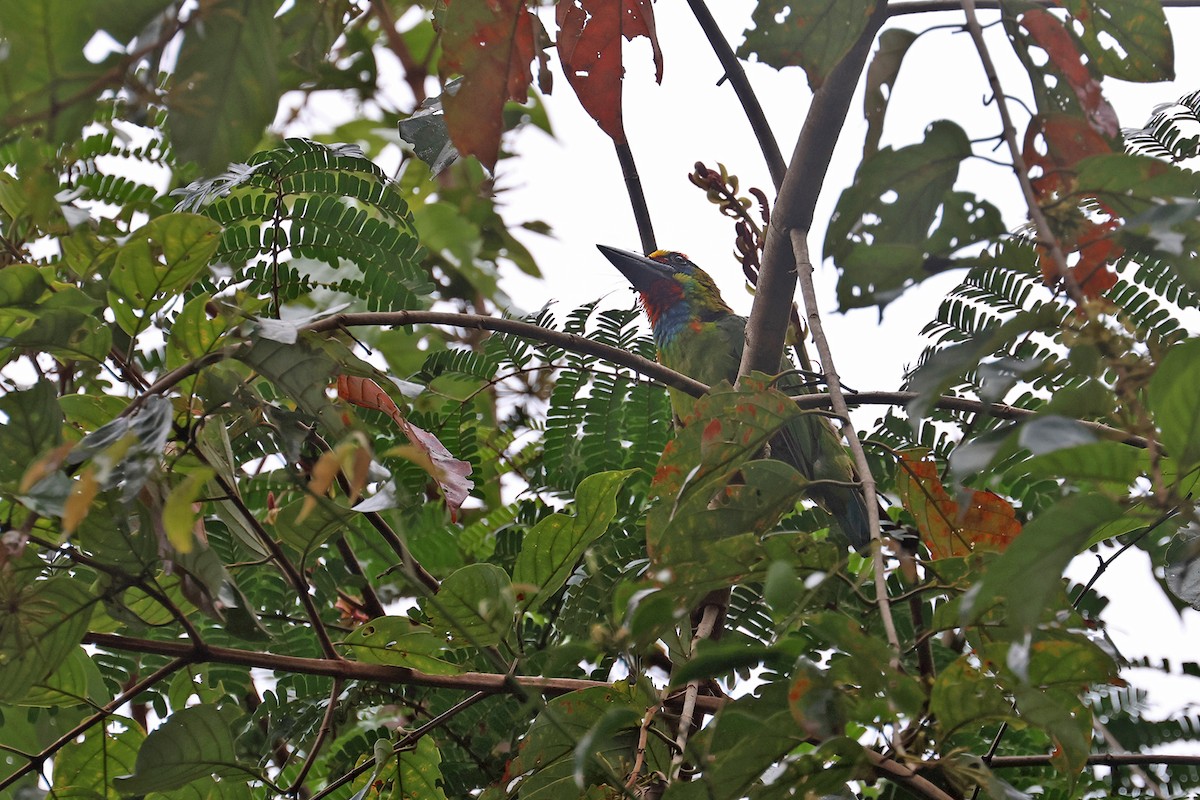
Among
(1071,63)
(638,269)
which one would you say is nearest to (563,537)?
(1071,63)

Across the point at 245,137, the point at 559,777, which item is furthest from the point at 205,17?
the point at 559,777

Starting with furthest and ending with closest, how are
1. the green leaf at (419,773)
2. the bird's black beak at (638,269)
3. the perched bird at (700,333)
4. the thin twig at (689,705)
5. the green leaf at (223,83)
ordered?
the bird's black beak at (638,269) < the perched bird at (700,333) < the green leaf at (419,773) < the thin twig at (689,705) < the green leaf at (223,83)

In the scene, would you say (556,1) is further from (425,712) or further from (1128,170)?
(425,712)

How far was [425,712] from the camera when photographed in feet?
6.21

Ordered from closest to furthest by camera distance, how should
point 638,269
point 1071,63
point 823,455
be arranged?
→ point 1071,63 < point 823,455 < point 638,269

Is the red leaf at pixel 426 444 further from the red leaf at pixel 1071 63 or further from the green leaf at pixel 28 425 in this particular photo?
the red leaf at pixel 1071 63

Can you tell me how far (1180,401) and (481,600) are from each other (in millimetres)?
850

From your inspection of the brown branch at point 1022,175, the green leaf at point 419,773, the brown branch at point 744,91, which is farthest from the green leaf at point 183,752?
the brown branch at point 744,91

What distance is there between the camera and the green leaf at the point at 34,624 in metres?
1.23

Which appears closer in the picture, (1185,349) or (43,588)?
(1185,349)

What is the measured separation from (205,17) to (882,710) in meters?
0.81

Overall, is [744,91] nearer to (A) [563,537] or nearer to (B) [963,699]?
(A) [563,537]

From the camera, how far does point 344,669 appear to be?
141 centimetres

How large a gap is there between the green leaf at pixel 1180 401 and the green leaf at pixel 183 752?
1165mm
